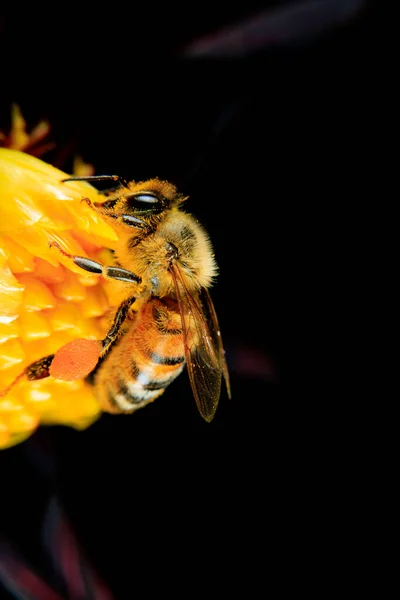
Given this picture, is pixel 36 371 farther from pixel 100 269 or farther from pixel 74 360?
pixel 100 269

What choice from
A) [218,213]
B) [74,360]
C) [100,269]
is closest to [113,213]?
[100,269]

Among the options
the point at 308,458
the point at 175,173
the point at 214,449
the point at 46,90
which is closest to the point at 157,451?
the point at 214,449

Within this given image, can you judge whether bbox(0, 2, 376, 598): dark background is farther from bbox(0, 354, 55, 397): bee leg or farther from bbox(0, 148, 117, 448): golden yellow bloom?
bbox(0, 354, 55, 397): bee leg

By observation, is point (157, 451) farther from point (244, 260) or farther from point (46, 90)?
point (46, 90)

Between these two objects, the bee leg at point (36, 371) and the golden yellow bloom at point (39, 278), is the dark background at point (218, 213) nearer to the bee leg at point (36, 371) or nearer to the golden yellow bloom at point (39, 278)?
the golden yellow bloom at point (39, 278)

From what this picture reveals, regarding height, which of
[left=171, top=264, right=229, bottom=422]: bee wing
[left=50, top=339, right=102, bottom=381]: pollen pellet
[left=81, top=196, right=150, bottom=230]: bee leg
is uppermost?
[left=81, top=196, right=150, bottom=230]: bee leg

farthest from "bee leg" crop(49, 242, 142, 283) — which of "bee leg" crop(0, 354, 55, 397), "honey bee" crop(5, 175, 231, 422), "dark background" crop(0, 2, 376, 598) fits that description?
"dark background" crop(0, 2, 376, 598)
